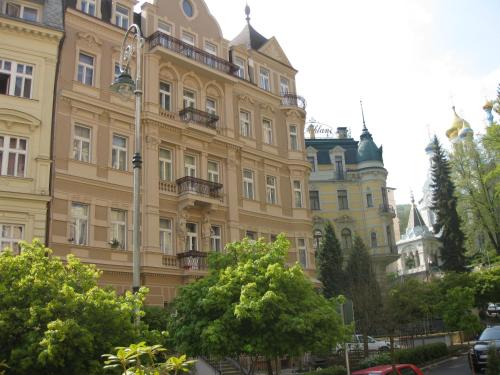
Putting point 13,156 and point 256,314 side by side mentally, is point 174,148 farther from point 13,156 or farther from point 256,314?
point 256,314

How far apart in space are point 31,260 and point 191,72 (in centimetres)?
1908

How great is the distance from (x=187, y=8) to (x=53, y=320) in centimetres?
2401

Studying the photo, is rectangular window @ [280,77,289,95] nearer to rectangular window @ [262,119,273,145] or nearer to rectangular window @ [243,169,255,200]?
rectangular window @ [262,119,273,145]

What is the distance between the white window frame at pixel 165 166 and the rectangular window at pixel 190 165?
935mm

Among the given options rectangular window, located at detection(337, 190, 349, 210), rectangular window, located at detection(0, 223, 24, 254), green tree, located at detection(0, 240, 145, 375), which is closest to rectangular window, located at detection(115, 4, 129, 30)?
rectangular window, located at detection(0, 223, 24, 254)

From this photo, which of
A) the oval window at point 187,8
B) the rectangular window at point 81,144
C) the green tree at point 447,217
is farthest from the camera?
the green tree at point 447,217

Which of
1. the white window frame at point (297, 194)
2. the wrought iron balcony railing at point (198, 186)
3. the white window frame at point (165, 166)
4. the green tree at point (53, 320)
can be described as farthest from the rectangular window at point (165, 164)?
the green tree at point (53, 320)

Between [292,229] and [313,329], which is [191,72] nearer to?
[292,229]

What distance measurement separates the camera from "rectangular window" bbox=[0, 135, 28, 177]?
2214 cm

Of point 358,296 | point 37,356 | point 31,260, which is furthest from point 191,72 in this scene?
point 37,356

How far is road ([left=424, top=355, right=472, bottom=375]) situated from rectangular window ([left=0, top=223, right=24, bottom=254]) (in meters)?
18.9

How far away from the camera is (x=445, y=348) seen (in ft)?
102

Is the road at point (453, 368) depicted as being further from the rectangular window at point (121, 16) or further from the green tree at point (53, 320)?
the rectangular window at point (121, 16)

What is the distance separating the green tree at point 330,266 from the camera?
45156 mm
